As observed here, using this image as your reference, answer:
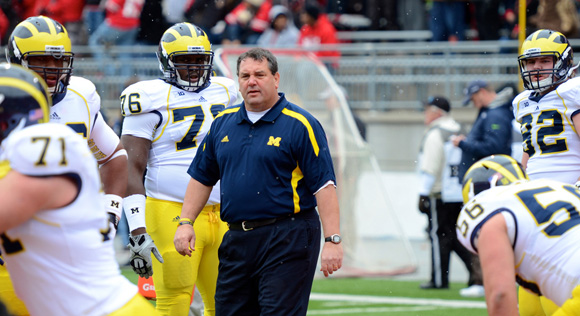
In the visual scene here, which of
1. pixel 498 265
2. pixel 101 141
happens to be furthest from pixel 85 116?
pixel 498 265

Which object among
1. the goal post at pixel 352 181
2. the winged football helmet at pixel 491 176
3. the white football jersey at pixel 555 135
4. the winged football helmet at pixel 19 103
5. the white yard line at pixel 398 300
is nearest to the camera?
the winged football helmet at pixel 19 103

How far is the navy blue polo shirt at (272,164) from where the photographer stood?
204 inches

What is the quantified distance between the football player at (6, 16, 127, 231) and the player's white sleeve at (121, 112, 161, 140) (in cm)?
54

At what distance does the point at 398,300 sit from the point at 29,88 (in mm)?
6574

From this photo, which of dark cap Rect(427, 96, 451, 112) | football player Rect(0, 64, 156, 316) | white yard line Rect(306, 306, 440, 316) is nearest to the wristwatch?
football player Rect(0, 64, 156, 316)

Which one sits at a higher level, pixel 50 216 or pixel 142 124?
pixel 142 124

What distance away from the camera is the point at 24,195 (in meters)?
3.00

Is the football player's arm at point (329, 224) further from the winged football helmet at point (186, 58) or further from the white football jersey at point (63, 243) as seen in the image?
the white football jersey at point (63, 243)

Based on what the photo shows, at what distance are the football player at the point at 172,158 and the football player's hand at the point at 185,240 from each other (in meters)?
0.50

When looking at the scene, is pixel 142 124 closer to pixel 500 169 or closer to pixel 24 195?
pixel 500 169

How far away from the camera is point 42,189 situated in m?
3.01

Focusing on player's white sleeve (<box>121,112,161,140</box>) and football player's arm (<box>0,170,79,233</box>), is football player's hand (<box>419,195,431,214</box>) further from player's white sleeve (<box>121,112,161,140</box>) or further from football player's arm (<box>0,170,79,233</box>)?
football player's arm (<box>0,170,79,233</box>)

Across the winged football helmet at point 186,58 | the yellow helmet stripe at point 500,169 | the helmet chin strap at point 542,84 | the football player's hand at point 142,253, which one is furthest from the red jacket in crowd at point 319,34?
the yellow helmet stripe at point 500,169

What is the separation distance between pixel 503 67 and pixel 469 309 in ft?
18.6
